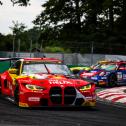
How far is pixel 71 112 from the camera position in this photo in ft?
47.6

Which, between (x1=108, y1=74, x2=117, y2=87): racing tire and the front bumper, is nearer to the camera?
the front bumper

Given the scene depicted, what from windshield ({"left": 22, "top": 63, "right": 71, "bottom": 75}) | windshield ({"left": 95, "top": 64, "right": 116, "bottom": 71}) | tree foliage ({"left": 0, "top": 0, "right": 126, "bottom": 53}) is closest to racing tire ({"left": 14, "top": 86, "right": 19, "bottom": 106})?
windshield ({"left": 22, "top": 63, "right": 71, "bottom": 75})

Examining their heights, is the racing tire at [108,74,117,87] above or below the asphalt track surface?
below

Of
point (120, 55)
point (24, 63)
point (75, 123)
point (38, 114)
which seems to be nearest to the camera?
point (75, 123)

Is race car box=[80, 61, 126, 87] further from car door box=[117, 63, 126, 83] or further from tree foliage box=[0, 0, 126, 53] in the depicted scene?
tree foliage box=[0, 0, 126, 53]

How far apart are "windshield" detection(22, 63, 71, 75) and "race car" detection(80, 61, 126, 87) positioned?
1133 cm

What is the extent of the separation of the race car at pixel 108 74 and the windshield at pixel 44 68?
11.3 metres

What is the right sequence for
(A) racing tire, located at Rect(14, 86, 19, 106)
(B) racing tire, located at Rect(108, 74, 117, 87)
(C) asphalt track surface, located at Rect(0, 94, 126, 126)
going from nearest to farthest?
1. (C) asphalt track surface, located at Rect(0, 94, 126, 126)
2. (A) racing tire, located at Rect(14, 86, 19, 106)
3. (B) racing tire, located at Rect(108, 74, 117, 87)

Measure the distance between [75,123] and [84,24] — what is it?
4921 cm

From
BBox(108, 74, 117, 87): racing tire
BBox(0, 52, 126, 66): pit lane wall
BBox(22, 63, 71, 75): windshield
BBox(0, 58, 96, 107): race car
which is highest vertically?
BBox(22, 63, 71, 75): windshield

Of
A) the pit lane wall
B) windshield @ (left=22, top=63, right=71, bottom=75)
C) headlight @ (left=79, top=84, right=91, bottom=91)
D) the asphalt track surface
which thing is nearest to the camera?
the asphalt track surface

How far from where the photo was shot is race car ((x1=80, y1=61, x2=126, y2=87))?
92.3ft

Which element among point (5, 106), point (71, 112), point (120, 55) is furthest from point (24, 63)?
point (120, 55)

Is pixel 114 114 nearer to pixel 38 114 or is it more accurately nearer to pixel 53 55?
pixel 38 114
